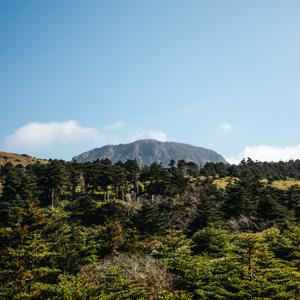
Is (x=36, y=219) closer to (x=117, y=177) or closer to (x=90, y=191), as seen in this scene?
(x=117, y=177)

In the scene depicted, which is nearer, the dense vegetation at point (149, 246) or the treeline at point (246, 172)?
the dense vegetation at point (149, 246)

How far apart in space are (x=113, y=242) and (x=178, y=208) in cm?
2816

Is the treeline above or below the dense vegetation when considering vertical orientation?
above

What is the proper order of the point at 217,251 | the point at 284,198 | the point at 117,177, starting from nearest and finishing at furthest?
the point at 217,251 → the point at 284,198 → the point at 117,177

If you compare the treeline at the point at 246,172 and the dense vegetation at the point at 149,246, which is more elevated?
the treeline at the point at 246,172

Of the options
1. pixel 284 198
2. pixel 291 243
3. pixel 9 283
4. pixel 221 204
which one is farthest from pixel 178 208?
pixel 9 283

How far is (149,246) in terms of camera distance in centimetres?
4131

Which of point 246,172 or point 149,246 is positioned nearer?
point 149,246

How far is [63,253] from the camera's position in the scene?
33.5 meters

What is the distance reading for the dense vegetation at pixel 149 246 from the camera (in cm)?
2452

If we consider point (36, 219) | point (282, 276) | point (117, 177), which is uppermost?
point (117, 177)

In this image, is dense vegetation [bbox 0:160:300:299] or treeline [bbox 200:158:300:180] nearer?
dense vegetation [bbox 0:160:300:299]

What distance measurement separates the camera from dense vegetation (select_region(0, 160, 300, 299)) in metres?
24.5

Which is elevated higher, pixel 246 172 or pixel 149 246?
pixel 246 172
